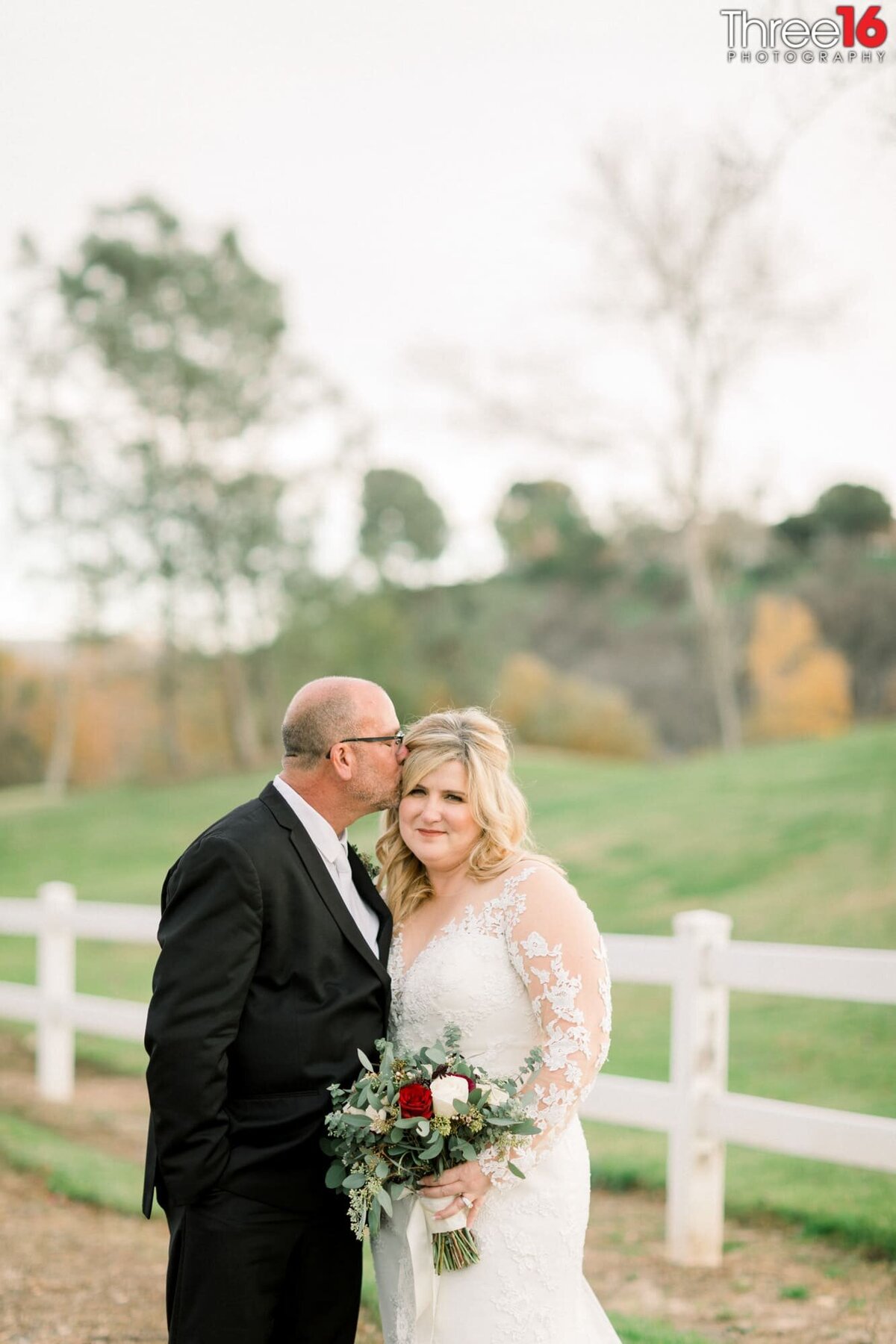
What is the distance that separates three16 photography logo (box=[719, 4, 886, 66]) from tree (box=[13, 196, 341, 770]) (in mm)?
27718

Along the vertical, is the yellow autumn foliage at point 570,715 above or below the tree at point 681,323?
below

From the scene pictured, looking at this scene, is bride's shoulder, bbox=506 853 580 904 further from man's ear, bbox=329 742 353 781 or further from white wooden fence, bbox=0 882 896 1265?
white wooden fence, bbox=0 882 896 1265

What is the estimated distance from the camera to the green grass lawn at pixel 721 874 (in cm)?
910

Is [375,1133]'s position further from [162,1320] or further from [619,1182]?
[619,1182]

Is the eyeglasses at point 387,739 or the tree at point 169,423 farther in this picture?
the tree at point 169,423

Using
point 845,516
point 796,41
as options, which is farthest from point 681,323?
point 796,41

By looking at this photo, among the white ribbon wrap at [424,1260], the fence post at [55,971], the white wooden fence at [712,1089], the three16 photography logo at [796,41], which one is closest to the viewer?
the white ribbon wrap at [424,1260]

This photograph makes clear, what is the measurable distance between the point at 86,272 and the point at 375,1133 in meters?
35.5

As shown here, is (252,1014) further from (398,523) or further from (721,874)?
(398,523)

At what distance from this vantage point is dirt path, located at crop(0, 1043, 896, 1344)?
527 cm

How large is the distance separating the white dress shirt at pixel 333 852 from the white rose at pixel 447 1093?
52cm

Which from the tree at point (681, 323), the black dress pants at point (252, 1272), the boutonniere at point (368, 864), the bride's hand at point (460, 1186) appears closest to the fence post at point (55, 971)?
the boutonniere at point (368, 864)

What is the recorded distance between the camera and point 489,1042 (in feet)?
12.2

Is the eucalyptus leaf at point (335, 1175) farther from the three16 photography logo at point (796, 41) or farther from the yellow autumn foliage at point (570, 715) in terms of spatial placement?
the yellow autumn foliage at point (570, 715)
